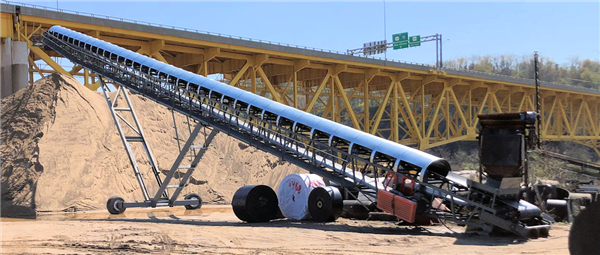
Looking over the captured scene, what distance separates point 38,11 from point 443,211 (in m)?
23.5

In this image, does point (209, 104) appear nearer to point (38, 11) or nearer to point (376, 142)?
point (376, 142)

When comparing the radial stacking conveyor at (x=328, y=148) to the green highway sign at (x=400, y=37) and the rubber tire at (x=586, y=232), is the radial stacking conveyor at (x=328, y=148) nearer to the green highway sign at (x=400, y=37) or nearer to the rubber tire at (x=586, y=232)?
the rubber tire at (x=586, y=232)

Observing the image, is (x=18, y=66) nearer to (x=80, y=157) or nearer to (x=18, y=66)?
(x=18, y=66)

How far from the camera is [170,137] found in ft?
109

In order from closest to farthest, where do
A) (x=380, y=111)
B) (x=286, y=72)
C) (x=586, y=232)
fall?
(x=586, y=232)
(x=286, y=72)
(x=380, y=111)

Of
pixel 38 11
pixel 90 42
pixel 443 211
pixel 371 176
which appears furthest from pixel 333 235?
pixel 38 11

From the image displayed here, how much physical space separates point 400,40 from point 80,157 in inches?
1885

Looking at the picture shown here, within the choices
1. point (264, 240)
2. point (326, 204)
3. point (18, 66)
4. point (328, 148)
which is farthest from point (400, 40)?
point (264, 240)

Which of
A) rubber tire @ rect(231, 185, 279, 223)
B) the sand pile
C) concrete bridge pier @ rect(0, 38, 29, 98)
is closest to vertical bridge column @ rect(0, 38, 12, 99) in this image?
concrete bridge pier @ rect(0, 38, 29, 98)

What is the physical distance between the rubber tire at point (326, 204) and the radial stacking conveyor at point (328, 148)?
824 millimetres

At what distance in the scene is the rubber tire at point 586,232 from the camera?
Answer: 666 centimetres

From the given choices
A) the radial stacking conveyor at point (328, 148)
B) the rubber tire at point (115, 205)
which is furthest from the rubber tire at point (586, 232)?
the rubber tire at point (115, 205)

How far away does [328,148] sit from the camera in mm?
19688

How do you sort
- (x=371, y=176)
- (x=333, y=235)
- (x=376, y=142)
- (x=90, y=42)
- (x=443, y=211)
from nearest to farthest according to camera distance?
(x=333, y=235)
(x=443, y=211)
(x=376, y=142)
(x=371, y=176)
(x=90, y=42)
